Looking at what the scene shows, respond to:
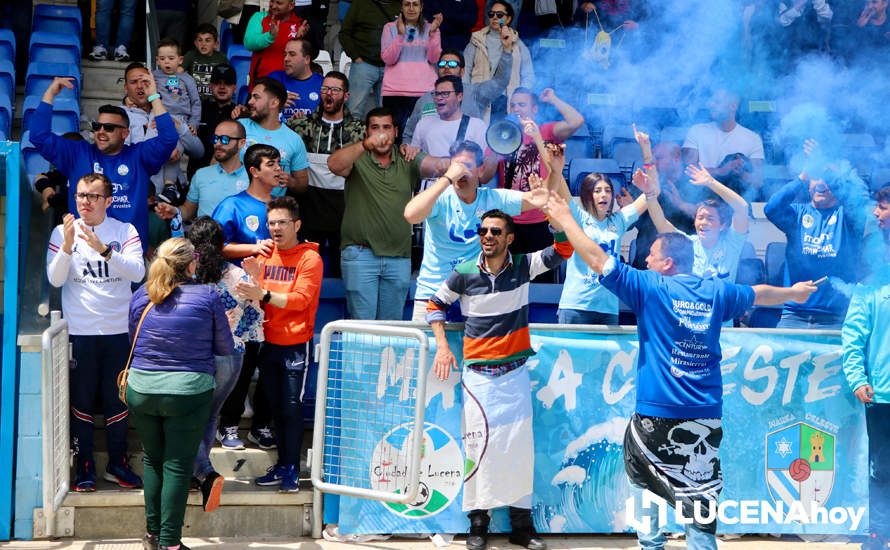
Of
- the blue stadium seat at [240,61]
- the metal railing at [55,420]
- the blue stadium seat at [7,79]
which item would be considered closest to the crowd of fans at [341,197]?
the metal railing at [55,420]

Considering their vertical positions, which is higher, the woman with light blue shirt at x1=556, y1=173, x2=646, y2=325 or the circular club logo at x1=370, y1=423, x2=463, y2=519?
the woman with light blue shirt at x1=556, y1=173, x2=646, y2=325

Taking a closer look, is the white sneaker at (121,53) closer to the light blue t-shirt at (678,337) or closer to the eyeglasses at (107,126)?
the eyeglasses at (107,126)

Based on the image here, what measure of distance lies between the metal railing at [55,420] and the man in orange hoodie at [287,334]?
1.09 metres

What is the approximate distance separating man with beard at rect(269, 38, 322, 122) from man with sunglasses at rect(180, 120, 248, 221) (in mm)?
1261

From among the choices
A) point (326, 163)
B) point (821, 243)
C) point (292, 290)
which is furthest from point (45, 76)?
point (821, 243)

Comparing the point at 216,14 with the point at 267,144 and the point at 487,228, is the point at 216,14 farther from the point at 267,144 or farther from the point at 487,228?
the point at 487,228

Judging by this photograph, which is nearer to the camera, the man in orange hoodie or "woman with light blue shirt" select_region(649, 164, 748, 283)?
the man in orange hoodie

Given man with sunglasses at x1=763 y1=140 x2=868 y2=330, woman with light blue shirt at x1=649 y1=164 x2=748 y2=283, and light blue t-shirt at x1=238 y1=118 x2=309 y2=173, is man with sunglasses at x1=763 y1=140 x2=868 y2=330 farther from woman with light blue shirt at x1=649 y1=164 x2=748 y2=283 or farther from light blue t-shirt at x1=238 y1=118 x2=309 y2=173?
light blue t-shirt at x1=238 y1=118 x2=309 y2=173

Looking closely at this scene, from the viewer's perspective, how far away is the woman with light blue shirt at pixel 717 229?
6.64m

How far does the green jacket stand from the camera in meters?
8.84

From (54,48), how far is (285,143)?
3252mm

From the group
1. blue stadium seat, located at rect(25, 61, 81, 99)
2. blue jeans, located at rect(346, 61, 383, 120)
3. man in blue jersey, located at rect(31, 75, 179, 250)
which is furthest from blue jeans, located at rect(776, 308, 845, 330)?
blue stadium seat, located at rect(25, 61, 81, 99)

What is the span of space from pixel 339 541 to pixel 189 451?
1.14m

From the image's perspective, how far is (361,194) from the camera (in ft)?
23.0
